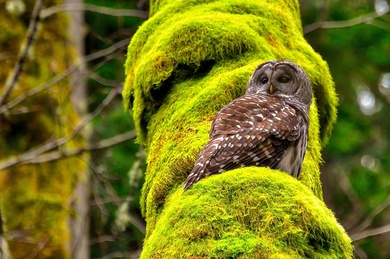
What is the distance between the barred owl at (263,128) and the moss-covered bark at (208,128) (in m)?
0.11

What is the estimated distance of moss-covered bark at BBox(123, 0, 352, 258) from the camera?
8.21ft

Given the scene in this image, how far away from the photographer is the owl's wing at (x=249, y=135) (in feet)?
10.6

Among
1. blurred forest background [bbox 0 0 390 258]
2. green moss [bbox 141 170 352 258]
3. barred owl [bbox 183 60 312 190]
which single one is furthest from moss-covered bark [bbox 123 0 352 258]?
blurred forest background [bbox 0 0 390 258]

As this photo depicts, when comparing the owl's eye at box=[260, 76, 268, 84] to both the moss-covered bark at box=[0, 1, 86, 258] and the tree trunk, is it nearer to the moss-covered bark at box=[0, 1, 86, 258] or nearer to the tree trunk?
the tree trunk

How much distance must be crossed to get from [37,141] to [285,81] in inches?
137

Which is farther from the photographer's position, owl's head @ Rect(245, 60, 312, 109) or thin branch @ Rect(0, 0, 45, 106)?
thin branch @ Rect(0, 0, 45, 106)

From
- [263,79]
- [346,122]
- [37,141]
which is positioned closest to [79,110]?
[37,141]

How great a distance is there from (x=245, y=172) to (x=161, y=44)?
4.67 feet

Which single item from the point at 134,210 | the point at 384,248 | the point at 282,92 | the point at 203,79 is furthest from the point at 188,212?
the point at 134,210

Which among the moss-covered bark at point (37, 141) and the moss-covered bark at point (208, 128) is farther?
the moss-covered bark at point (37, 141)

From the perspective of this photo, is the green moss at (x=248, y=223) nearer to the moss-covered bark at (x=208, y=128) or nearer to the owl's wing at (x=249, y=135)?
the moss-covered bark at (x=208, y=128)

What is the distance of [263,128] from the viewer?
3.51 metres

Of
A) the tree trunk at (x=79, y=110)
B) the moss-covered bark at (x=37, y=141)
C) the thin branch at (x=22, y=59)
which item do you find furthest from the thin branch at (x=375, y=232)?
the thin branch at (x=22, y=59)

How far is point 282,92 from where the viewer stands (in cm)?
420
